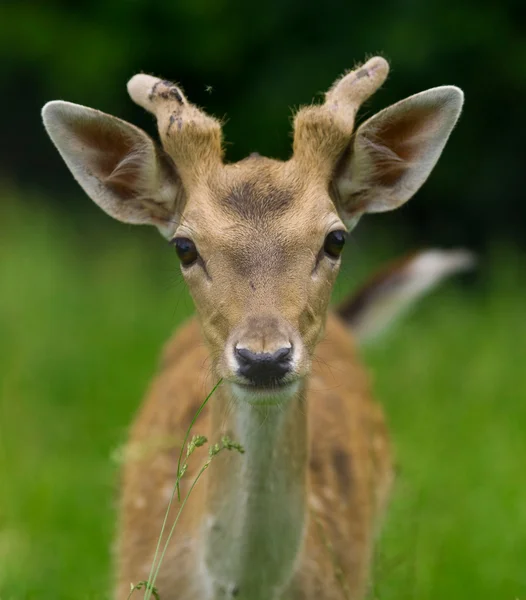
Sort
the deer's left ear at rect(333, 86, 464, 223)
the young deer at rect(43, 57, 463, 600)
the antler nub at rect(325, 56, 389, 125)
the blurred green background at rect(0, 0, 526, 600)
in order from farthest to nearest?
the blurred green background at rect(0, 0, 526, 600)
the antler nub at rect(325, 56, 389, 125)
the deer's left ear at rect(333, 86, 464, 223)
the young deer at rect(43, 57, 463, 600)

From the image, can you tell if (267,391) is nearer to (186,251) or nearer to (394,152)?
(186,251)

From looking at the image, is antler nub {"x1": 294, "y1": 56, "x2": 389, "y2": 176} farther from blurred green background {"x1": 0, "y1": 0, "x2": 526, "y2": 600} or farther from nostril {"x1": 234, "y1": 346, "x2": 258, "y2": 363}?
nostril {"x1": 234, "y1": 346, "x2": 258, "y2": 363}

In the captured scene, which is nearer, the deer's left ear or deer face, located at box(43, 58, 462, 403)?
deer face, located at box(43, 58, 462, 403)

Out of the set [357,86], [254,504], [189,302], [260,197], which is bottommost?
[254,504]

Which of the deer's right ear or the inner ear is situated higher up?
the deer's right ear

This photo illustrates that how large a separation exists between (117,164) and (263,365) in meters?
1.17

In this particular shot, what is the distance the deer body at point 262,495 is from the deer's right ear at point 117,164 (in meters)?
0.54

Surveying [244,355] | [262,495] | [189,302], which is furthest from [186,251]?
[189,302]

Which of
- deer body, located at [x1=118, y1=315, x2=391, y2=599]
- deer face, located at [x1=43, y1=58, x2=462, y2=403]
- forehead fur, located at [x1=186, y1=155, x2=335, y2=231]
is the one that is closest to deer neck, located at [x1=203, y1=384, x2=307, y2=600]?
deer body, located at [x1=118, y1=315, x2=391, y2=599]

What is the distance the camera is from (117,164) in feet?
14.5

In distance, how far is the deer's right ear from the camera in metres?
4.29

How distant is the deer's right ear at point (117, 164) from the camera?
4293mm

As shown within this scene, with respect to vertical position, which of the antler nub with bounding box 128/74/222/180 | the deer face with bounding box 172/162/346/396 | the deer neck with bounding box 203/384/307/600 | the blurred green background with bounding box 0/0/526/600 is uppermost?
the blurred green background with bounding box 0/0/526/600

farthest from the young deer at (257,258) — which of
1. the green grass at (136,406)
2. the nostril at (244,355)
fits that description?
the green grass at (136,406)
